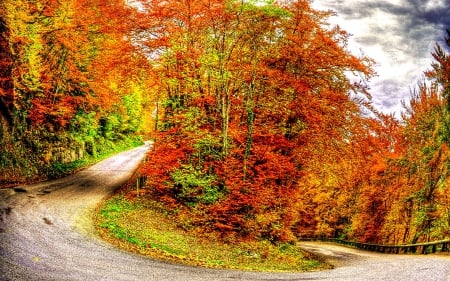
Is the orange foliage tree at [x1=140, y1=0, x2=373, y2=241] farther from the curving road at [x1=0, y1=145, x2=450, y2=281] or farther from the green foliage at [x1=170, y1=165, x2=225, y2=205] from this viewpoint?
the curving road at [x1=0, y1=145, x2=450, y2=281]

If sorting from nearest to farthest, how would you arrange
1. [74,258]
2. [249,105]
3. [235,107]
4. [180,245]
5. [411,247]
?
[74,258]
[180,245]
[249,105]
[235,107]
[411,247]

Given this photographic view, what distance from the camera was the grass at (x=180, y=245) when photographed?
41.8ft

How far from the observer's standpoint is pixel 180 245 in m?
14.4

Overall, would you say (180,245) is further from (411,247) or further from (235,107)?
(411,247)

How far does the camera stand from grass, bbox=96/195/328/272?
1274 cm

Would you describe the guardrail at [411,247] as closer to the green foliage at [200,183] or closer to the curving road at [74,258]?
the curving road at [74,258]

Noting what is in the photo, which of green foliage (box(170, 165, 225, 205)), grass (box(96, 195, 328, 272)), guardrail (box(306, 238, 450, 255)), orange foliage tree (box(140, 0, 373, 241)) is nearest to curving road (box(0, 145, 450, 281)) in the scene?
grass (box(96, 195, 328, 272))

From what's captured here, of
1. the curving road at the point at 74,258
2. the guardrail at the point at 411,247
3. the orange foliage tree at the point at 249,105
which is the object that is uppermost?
the orange foliage tree at the point at 249,105

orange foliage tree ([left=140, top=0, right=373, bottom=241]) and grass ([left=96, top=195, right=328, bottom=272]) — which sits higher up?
orange foliage tree ([left=140, top=0, right=373, bottom=241])

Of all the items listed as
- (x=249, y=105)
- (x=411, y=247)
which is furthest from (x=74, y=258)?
(x=411, y=247)

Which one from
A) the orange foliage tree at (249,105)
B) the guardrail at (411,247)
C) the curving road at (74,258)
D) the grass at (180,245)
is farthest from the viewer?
the guardrail at (411,247)

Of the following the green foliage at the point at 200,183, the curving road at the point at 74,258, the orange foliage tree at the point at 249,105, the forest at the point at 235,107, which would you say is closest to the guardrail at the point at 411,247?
the forest at the point at 235,107

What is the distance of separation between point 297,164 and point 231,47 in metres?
6.56

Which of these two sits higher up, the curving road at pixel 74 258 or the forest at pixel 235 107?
the forest at pixel 235 107
